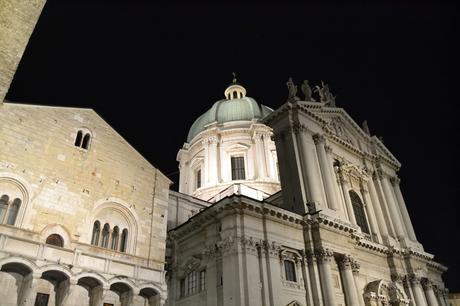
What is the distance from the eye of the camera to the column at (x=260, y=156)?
121 ft

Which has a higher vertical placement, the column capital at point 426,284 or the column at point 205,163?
the column at point 205,163

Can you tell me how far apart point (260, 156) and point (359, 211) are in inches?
476

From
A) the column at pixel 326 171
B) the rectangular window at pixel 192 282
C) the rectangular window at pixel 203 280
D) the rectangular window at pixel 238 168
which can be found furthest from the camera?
the rectangular window at pixel 238 168

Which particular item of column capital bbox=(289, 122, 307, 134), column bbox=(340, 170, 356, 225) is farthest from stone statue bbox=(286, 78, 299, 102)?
column bbox=(340, 170, 356, 225)

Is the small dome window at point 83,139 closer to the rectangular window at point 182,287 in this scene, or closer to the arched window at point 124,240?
the arched window at point 124,240

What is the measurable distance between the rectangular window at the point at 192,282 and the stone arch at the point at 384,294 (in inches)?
441

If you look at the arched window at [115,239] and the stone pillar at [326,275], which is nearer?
the arched window at [115,239]

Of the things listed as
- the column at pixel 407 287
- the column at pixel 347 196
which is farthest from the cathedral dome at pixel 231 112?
the column at pixel 407 287

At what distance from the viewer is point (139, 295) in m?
16.1

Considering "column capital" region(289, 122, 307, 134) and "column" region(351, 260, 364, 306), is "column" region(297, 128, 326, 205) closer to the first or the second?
"column capital" region(289, 122, 307, 134)

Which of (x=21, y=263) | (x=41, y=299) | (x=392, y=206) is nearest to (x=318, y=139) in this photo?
(x=392, y=206)

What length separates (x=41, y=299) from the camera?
14312 mm

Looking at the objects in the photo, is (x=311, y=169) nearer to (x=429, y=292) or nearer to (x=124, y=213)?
(x=124, y=213)

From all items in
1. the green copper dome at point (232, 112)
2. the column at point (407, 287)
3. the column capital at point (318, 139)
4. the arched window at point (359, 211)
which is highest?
the green copper dome at point (232, 112)
